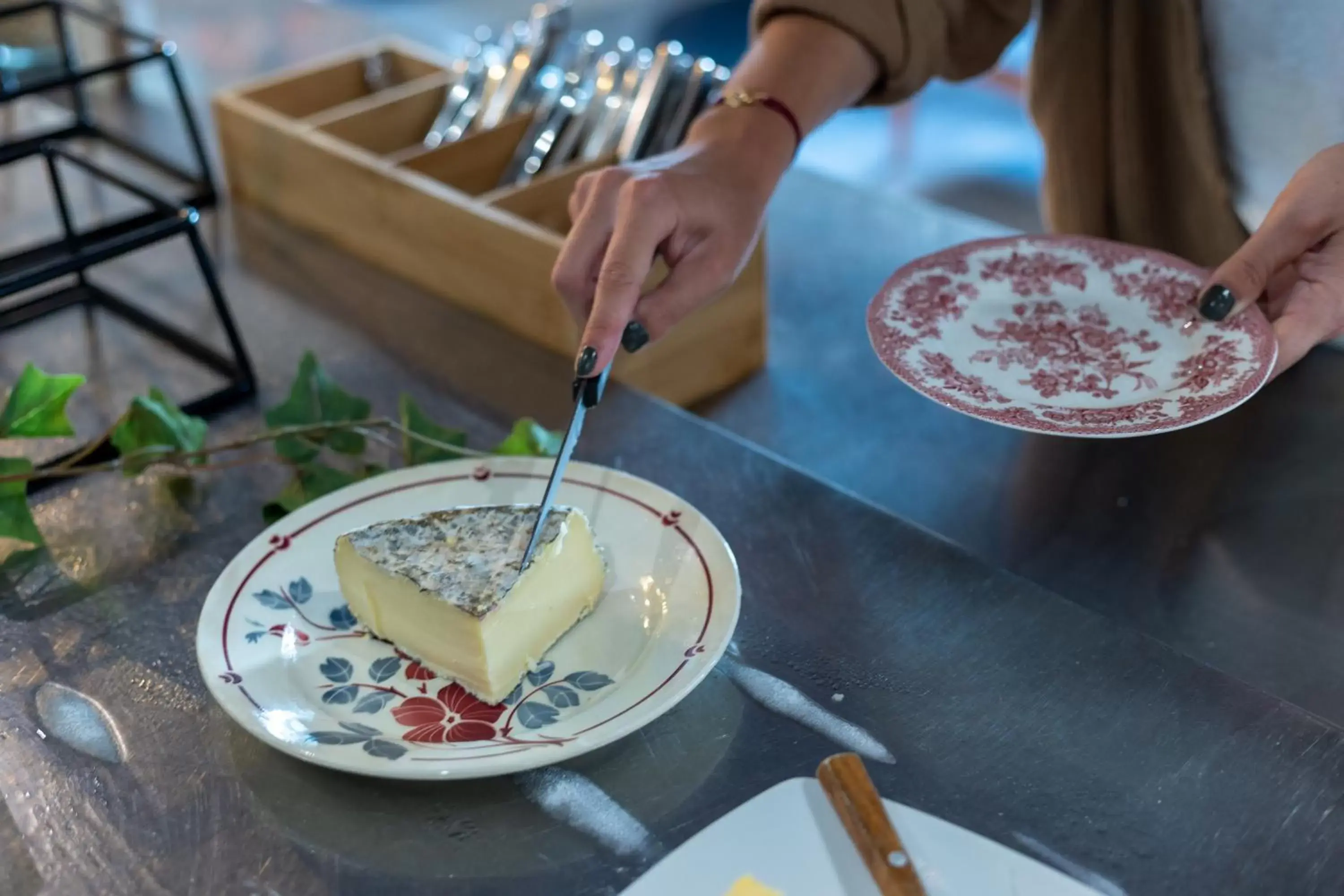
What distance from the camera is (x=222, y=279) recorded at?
1432 mm

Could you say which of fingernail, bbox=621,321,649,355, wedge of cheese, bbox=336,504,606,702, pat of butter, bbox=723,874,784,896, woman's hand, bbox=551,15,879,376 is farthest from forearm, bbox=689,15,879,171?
pat of butter, bbox=723,874,784,896

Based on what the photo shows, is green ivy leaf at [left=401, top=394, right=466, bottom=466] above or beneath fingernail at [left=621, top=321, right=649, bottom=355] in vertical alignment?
beneath

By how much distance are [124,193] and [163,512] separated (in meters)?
0.83

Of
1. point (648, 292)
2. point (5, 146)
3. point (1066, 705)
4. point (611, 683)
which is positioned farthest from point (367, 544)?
point (5, 146)

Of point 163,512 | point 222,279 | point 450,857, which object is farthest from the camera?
point 222,279

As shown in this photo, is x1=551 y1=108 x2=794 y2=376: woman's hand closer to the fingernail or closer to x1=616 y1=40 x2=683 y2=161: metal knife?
the fingernail

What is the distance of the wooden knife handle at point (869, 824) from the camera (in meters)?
0.66

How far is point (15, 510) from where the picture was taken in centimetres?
96

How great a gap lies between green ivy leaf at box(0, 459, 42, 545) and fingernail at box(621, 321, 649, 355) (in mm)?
463

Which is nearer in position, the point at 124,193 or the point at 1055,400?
the point at 1055,400

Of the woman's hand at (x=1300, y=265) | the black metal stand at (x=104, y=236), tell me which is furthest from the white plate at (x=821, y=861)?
the black metal stand at (x=104, y=236)

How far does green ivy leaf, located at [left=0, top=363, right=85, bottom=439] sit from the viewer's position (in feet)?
3.18

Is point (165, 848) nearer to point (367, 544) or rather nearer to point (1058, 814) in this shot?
point (367, 544)

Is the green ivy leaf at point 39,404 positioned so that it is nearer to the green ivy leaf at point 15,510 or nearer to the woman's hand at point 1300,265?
the green ivy leaf at point 15,510
